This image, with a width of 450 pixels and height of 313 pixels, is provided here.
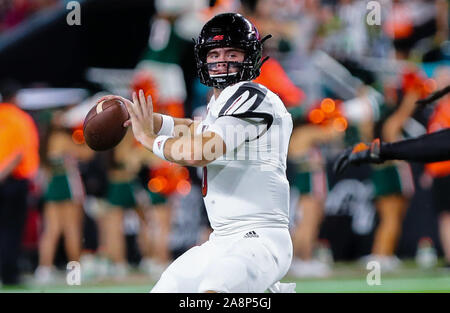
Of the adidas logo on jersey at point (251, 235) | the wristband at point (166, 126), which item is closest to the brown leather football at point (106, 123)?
the wristband at point (166, 126)

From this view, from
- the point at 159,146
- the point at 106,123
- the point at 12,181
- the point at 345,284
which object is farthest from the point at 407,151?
the point at 12,181

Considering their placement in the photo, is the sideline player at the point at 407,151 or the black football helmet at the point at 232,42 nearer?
the black football helmet at the point at 232,42

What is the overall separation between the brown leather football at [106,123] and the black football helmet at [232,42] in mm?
436

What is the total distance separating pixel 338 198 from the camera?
8.48 m

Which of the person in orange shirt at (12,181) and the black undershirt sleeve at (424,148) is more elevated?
the person in orange shirt at (12,181)

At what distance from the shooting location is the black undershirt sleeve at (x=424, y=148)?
4.27 meters

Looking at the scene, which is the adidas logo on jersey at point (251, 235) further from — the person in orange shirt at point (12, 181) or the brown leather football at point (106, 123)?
the person in orange shirt at point (12, 181)

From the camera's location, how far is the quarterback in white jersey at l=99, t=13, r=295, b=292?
3166 mm

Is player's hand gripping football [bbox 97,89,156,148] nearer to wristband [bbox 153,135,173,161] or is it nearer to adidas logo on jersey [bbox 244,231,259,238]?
wristband [bbox 153,135,173,161]

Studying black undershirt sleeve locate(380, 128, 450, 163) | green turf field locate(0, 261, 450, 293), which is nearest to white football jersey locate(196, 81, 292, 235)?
black undershirt sleeve locate(380, 128, 450, 163)

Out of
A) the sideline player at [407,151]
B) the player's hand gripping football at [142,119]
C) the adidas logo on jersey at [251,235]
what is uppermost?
the sideline player at [407,151]

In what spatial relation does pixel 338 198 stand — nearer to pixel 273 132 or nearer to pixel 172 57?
pixel 172 57

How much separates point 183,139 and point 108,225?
5.06 m
